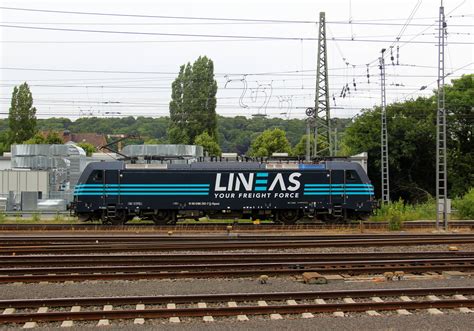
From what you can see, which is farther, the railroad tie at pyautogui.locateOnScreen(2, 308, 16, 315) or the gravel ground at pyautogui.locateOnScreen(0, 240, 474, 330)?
the railroad tie at pyautogui.locateOnScreen(2, 308, 16, 315)

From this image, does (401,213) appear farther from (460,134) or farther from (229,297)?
(460,134)

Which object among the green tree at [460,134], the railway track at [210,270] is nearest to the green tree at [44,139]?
the green tree at [460,134]

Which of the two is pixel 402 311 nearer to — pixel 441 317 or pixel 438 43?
pixel 441 317

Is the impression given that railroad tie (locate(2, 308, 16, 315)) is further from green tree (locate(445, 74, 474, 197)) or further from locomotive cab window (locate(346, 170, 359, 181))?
green tree (locate(445, 74, 474, 197))

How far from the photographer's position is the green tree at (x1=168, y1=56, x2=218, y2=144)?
5966 centimetres

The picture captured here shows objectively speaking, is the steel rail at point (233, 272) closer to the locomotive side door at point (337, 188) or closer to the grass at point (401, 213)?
the locomotive side door at point (337, 188)

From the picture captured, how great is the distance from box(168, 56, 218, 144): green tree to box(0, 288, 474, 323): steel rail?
4839cm

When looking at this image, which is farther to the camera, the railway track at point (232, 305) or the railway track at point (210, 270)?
the railway track at point (210, 270)

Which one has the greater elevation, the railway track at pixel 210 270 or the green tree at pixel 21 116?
the green tree at pixel 21 116

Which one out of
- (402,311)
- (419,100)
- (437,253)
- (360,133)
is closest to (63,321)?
(402,311)

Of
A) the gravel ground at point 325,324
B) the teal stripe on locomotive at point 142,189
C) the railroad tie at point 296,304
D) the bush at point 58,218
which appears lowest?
the gravel ground at point 325,324

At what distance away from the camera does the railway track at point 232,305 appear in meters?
10.2

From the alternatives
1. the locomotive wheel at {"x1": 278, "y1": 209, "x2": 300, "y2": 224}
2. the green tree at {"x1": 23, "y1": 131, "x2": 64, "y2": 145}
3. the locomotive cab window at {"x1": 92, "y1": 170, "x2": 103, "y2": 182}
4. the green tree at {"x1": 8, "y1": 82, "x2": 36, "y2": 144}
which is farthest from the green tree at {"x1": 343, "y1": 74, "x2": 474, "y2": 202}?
the green tree at {"x1": 8, "y1": 82, "x2": 36, "y2": 144}

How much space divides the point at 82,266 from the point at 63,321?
206 inches
